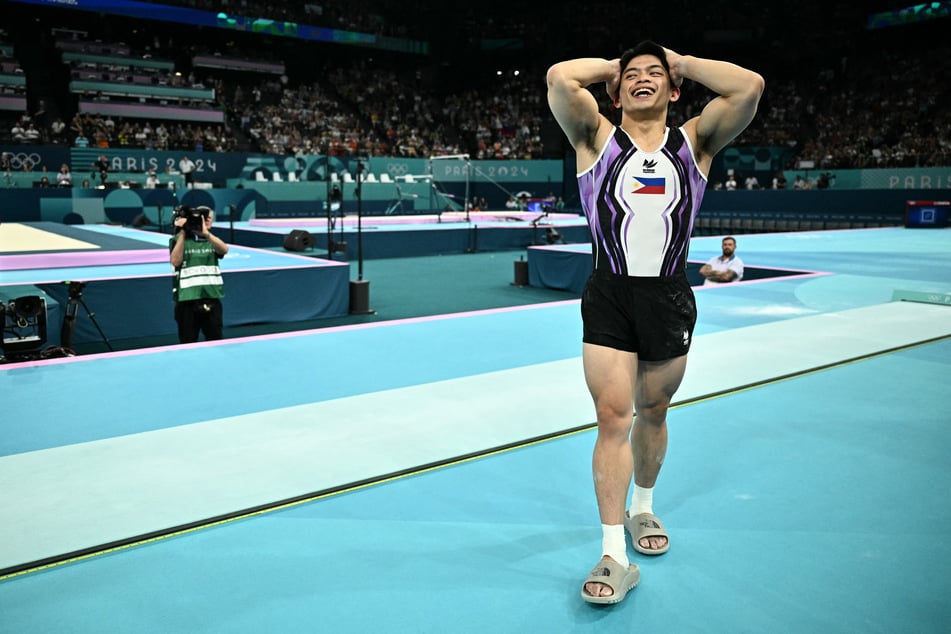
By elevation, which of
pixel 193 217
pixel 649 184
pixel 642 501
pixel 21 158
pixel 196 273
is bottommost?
pixel 642 501

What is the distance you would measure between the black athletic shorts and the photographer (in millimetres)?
5018

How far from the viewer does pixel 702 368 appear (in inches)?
210

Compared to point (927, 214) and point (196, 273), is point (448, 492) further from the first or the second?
point (927, 214)

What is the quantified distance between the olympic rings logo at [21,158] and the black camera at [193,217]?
2010cm

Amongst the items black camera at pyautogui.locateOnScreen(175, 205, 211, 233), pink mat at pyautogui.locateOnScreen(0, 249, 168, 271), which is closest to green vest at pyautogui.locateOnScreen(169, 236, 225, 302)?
black camera at pyautogui.locateOnScreen(175, 205, 211, 233)

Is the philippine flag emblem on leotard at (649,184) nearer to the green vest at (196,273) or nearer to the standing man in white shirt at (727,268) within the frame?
the green vest at (196,273)

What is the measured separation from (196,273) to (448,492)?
4.58 meters

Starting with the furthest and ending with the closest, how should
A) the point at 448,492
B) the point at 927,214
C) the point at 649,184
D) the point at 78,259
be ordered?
1. the point at 927,214
2. the point at 78,259
3. the point at 448,492
4. the point at 649,184

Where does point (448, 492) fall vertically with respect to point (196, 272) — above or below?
below

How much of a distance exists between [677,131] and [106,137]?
29.2 m

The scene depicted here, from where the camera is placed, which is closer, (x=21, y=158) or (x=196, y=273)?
→ (x=196, y=273)

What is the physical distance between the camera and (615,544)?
252cm

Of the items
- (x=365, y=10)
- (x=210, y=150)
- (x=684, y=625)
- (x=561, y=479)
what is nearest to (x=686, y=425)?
(x=561, y=479)

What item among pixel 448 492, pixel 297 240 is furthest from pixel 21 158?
pixel 448 492
